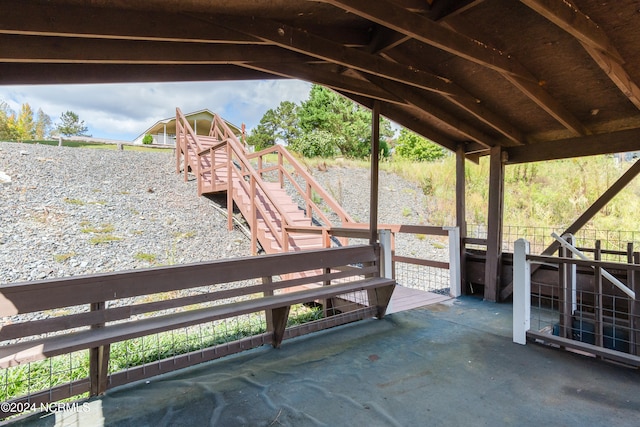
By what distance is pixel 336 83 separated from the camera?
315 centimetres

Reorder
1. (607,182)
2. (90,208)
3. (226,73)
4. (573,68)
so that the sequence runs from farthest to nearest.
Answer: (607,182), (90,208), (573,68), (226,73)

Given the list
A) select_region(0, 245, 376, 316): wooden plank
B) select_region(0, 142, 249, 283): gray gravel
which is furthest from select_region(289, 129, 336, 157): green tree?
select_region(0, 245, 376, 316): wooden plank

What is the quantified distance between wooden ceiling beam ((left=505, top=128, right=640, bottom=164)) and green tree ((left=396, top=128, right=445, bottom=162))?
434 inches

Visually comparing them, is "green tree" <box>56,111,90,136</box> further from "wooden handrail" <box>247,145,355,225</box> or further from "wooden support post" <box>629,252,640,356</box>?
"wooden support post" <box>629,252,640,356</box>

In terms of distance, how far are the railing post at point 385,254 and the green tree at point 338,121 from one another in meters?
11.4

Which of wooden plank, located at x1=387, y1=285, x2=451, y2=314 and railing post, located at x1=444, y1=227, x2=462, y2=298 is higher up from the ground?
railing post, located at x1=444, y1=227, x2=462, y2=298

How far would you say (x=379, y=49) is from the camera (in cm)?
278

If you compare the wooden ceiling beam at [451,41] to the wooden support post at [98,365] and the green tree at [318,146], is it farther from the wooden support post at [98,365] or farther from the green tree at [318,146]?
the green tree at [318,146]

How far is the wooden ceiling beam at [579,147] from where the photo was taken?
11.5 ft

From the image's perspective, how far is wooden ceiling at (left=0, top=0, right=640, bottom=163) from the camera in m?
1.94

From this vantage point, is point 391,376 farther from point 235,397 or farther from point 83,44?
point 83,44

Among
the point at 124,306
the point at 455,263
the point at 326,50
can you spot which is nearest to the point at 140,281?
the point at 124,306

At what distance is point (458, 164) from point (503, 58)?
225 centimetres

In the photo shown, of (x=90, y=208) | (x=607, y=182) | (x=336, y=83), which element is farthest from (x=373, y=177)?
(x=607, y=182)
